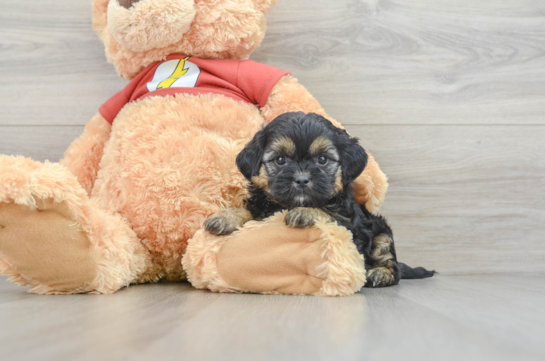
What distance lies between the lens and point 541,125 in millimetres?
2184

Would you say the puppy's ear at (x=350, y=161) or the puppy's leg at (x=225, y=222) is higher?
the puppy's ear at (x=350, y=161)

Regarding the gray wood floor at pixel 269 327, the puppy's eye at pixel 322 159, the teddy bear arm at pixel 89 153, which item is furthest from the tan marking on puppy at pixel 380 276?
the teddy bear arm at pixel 89 153

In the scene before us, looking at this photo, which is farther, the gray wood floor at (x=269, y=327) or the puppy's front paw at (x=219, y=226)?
the puppy's front paw at (x=219, y=226)

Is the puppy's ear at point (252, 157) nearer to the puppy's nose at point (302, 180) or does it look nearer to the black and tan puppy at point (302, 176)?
the black and tan puppy at point (302, 176)

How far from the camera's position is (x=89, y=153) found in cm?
186

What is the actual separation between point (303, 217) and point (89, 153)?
42.4 inches

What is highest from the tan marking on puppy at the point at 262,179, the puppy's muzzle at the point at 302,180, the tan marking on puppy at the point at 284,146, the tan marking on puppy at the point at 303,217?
the tan marking on puppy at the point at 284,146

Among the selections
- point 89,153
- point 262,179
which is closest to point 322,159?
point 262,179

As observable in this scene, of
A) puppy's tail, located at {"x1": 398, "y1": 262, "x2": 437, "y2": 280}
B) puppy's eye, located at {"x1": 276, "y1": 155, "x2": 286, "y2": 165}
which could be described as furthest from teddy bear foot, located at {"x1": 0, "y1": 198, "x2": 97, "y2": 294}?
puppy's tail, located at {"x1": 398, "y1": 262, "x2": 437, "y2": 280}

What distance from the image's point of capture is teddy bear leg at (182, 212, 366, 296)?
1.30 metres

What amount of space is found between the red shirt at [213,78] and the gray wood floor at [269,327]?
0.81 metres

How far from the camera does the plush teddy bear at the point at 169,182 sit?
128cm

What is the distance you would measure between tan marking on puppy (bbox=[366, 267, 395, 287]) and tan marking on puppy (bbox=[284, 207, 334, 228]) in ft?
1.29

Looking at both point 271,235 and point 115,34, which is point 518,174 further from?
point 115,34
